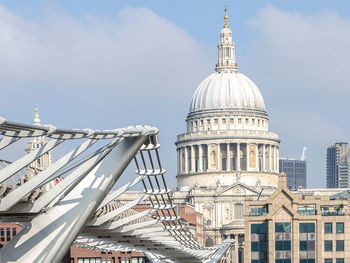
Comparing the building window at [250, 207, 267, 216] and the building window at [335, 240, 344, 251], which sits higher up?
the building window at [250, 207, 267, 216]

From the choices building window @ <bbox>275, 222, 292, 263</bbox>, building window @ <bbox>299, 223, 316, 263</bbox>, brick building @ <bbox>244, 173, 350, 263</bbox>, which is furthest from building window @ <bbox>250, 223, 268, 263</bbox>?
building window @ <bbox>299, 223, 316, 263</bbox>

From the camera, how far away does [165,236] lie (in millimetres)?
81188

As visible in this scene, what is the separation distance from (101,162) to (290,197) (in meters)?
81.6

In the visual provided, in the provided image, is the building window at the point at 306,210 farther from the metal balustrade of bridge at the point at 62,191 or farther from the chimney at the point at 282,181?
the metal balustrade of bridge at the point at 62,191

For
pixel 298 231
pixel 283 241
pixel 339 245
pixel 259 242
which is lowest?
pixel 339 245

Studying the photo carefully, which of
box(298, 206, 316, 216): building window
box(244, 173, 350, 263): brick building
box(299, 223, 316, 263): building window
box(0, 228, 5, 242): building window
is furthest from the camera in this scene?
box(298, 206, 316, 216): building window

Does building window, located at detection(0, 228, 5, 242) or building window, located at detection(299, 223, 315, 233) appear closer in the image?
building window, located at detection(0, 228, 5, 242)

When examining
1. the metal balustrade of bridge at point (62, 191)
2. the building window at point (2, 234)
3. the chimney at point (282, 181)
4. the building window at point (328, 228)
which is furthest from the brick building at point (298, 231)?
the metal balustrade of bridge at point (62, 191)

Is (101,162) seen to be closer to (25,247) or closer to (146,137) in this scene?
(146,137)

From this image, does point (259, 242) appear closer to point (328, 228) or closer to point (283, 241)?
point (283, 241)

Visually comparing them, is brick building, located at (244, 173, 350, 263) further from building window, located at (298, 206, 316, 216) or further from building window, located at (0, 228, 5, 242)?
building window, located at (0, 228, 5, 242)

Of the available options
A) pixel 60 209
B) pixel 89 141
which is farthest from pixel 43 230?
pixel 89 141

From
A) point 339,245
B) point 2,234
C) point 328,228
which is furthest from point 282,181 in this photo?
point 2,234

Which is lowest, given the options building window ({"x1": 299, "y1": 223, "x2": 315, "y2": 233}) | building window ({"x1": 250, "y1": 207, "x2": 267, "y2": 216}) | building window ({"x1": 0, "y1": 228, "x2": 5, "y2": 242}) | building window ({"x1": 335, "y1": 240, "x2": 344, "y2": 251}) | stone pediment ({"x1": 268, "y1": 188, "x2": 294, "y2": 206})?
building window ({"x1": 335, "y1": 240, "x2": 344, "y2": 251})
